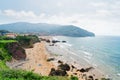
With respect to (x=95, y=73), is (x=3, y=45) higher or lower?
higher

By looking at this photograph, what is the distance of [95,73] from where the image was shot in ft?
262

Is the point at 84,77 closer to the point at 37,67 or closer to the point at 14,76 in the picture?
the point at 37,67

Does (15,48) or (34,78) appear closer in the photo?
(34,78)

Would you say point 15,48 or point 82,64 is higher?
point 15,48

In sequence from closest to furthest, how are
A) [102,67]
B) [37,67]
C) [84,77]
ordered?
1. [84,77]
2. [37,67]
3. [102,67]

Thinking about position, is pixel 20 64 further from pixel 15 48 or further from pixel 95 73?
pixel 95 73

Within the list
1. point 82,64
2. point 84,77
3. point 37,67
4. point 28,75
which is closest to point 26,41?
point 82,64

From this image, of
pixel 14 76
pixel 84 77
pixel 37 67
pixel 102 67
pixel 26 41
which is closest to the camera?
pixel 14 76

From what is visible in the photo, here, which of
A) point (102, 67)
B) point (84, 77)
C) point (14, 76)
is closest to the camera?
point (14, 76)

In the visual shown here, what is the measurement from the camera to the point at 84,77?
7269 centimetres

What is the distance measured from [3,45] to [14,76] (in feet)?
150

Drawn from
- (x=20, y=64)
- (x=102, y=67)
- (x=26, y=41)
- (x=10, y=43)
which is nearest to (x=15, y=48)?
(x=10, y=43)

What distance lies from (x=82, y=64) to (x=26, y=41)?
43037 millimetres

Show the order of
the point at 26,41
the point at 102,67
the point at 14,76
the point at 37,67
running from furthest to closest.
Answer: the point at 26,41 < the point at 102,67 < the point at 37,67 < the point at 14,76
